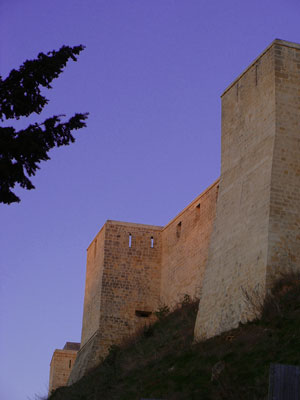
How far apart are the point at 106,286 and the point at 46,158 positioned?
15496mm

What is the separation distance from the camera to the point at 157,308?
24406mm

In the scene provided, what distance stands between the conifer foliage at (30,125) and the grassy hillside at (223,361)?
4.57m

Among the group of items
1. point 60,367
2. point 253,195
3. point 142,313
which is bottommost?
point 60,367

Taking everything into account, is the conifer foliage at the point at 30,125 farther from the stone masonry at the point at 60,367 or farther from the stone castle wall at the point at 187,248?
the stone masonry at the point at 60,367

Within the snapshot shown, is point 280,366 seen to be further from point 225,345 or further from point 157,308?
point 157,308

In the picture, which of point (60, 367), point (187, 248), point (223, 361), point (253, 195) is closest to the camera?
point (223, 361)

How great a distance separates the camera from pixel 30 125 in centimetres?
922

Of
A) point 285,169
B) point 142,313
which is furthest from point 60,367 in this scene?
point 285,169

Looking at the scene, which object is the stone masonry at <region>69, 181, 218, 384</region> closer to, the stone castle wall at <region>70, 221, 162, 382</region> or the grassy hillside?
the stone castle wall at <region>70, 221, 162, 382</region>

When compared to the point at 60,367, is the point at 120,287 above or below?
above

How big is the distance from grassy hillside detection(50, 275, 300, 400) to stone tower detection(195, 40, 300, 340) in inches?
19.3

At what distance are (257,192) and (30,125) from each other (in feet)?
25.1

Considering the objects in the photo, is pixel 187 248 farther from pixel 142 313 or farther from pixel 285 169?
pixel 285 169

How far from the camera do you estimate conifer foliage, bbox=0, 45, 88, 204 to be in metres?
9.05
